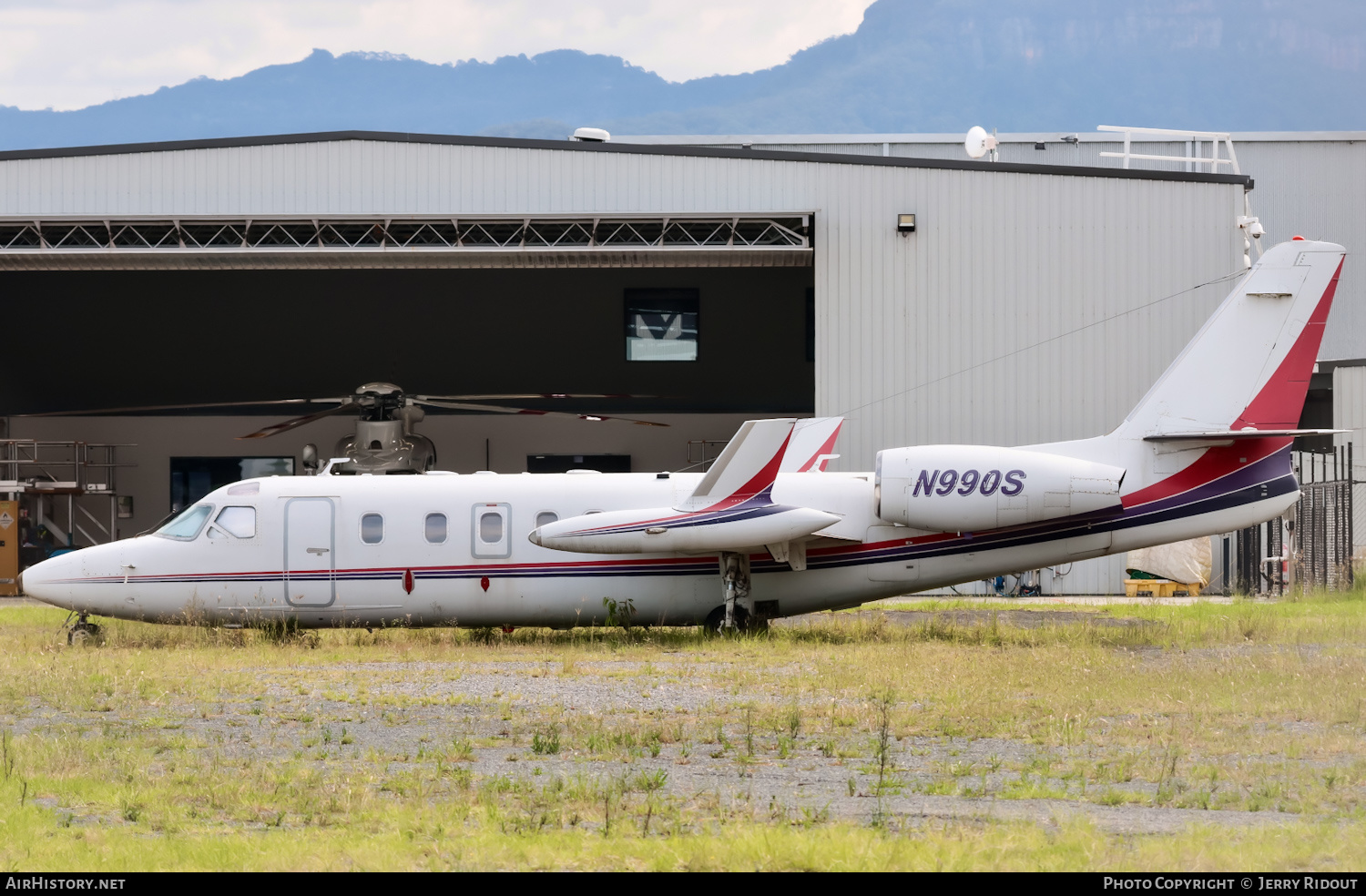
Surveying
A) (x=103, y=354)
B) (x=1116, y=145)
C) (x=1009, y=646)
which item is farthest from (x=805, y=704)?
(x=1116, y=145)

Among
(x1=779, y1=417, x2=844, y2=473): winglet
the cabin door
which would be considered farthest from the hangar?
the cabin door

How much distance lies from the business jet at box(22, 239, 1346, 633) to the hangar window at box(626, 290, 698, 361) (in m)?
19.0

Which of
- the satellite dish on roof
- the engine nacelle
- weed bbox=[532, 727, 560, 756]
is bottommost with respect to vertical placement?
weed bbox=[532, 727, 560, 756]

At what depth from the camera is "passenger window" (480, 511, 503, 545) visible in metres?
18.7

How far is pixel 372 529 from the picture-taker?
18828mm

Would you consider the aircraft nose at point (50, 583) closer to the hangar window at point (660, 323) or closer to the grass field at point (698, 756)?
the grass field at point (698, 756)

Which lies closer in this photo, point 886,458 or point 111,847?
point 111,847

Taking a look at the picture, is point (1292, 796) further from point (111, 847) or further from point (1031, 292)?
point (1031, 292)

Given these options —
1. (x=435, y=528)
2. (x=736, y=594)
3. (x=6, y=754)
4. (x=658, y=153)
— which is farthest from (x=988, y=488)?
(x=658, y=153)

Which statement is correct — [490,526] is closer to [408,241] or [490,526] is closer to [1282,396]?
[408,241]

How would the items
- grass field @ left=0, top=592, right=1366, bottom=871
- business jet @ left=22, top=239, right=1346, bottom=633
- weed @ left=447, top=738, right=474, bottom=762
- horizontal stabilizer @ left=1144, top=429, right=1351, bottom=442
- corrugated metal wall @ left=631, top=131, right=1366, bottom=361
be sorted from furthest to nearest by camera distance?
corrugated metal wall @ left=631, top=131, right=1366, bottom=361, business jet @ left=22, top=239, right=1346, bottom=633, horizontal stabilizer @ left=1144, top=429, right=1351, bottom=442, weed @ left=447, top=738, right=474, bottom=762, grass field @ left=0, top=592, right=1366, bottom=871

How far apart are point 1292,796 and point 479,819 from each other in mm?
4889

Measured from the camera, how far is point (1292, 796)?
329 inches

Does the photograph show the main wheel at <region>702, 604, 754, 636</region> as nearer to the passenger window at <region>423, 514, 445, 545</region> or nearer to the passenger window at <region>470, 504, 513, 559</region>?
the passenger window at <region>470, 504, 513, 559</region>
